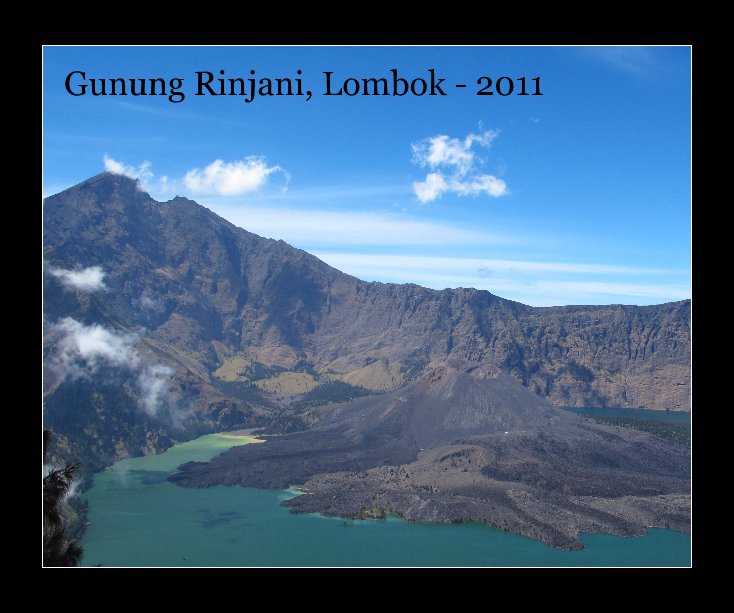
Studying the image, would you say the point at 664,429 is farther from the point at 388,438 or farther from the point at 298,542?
the point at 298,542

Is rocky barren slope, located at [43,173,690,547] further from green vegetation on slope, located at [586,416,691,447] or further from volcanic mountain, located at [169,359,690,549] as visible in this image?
green vegetation on slope, located at [586,416,691,447]

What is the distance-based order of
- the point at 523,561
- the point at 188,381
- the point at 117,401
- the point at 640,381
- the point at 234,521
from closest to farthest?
the point at 523,561
the point at 234,521
the point at 117,401
the point at 188,381
the point at 640,381

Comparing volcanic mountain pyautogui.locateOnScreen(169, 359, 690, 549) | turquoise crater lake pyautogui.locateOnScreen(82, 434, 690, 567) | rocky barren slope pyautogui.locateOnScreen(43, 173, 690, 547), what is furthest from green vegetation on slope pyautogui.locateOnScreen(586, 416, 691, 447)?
turquoise crater lake pyautogui.locateOnScreen(82, 434, 690, 567)

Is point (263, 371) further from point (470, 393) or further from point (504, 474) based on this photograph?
point (504, 474)

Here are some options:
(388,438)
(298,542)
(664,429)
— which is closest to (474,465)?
(388,438)

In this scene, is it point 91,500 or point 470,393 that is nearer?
point 91,500
